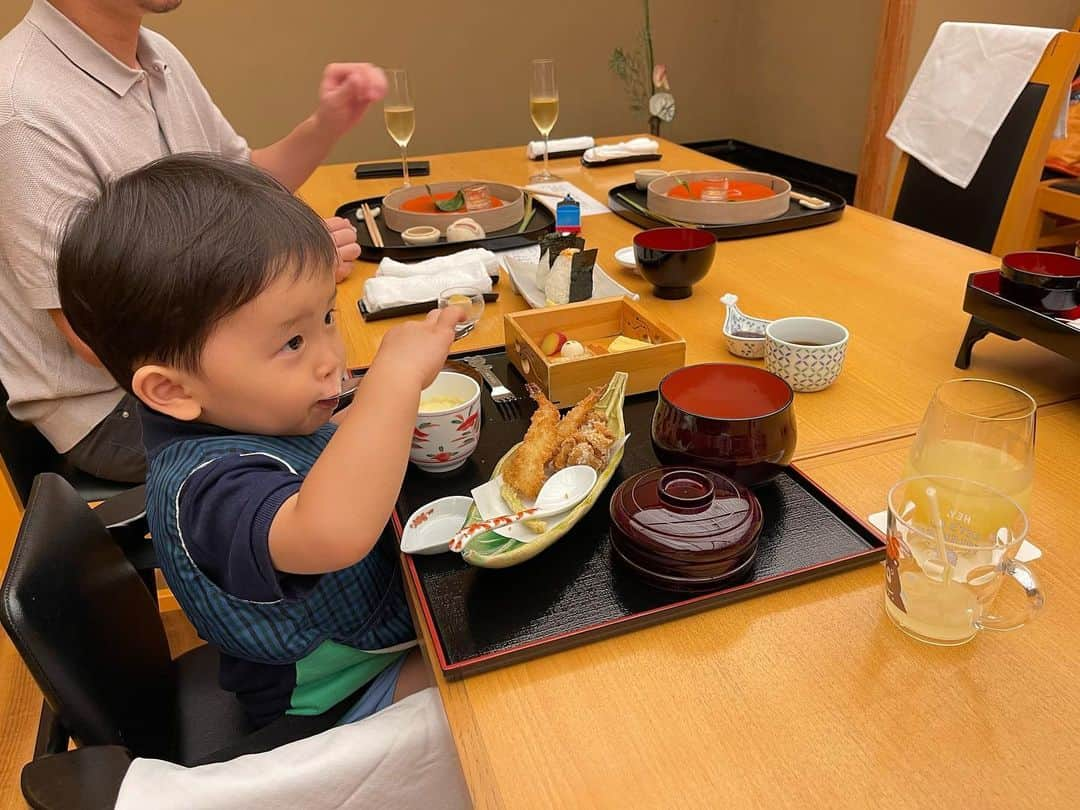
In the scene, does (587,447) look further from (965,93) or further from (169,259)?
(965,93)

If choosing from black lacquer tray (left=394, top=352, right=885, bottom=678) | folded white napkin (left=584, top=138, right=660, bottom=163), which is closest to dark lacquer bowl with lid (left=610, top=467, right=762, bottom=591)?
black lacquer tray (left=394, top=352, right=885, bottom=678)

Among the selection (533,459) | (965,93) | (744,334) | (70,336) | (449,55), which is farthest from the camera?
(449,55)

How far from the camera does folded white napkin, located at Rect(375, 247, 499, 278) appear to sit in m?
1.53

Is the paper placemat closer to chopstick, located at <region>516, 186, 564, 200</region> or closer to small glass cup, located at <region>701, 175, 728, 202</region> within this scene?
small glass cup, located at <region>701, 175, 728, 202</region>

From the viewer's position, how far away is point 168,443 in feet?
2.77

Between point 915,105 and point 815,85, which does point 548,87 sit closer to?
point 915,105

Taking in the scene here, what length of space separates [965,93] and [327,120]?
1642 millimetres

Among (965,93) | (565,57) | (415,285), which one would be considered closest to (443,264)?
(415,285)

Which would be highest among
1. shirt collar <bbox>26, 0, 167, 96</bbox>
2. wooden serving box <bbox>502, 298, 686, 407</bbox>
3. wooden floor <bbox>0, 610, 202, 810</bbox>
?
shirt collar <bbox>26, 0, 167, 96</bbox>

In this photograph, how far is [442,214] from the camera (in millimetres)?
1807

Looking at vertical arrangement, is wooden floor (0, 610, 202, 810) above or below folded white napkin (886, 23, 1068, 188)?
below

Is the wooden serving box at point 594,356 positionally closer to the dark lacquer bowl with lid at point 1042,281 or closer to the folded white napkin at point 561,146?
the dark lacquer bowl with lid at point 1042,281

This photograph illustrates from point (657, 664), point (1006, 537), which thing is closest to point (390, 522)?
point (657, 664)

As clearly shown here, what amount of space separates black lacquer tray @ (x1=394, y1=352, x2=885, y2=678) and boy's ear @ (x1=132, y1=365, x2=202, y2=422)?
0.84 ft
